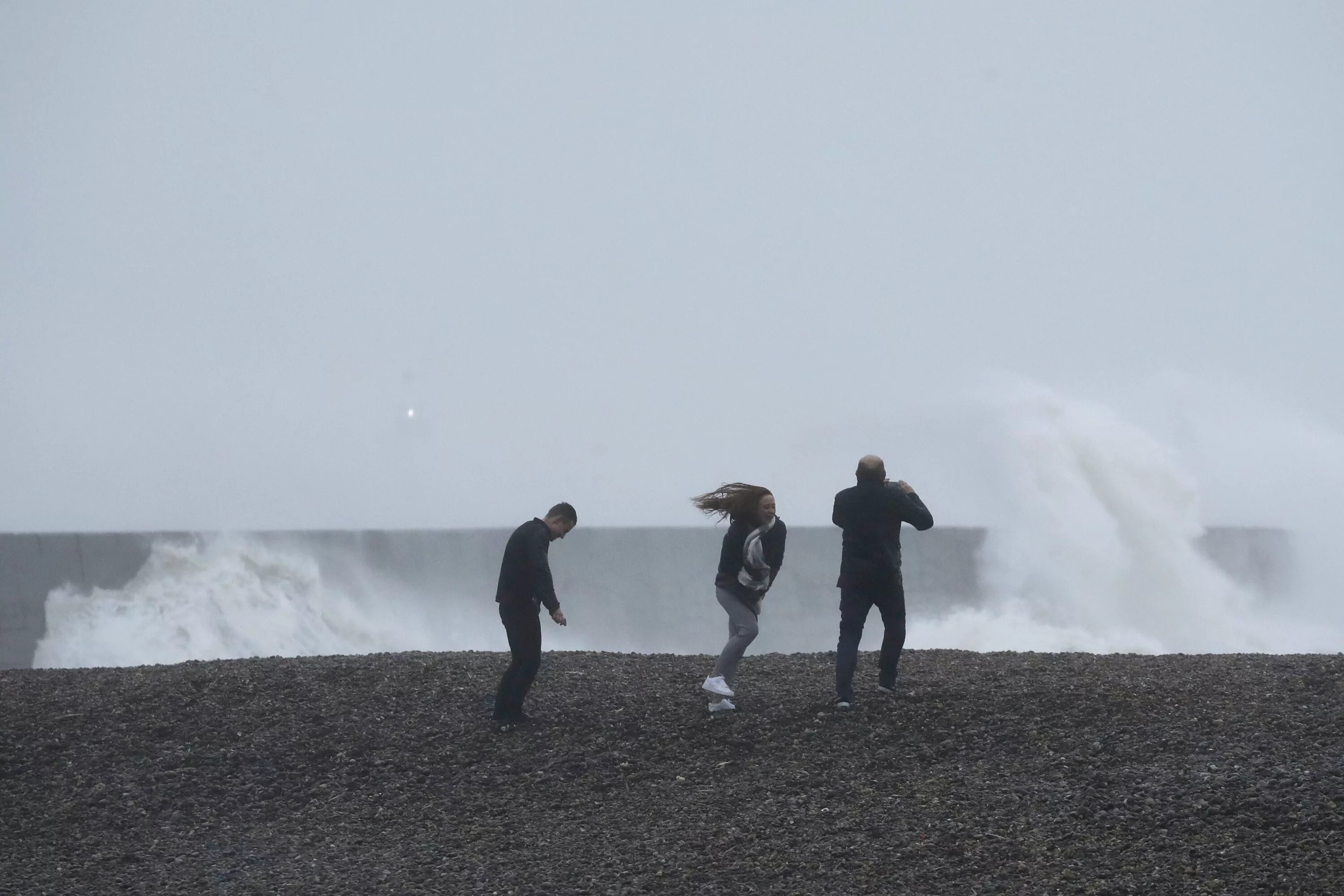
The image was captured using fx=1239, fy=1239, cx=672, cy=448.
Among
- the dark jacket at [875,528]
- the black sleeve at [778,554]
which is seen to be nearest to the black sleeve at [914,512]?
the dark jacket at [875,528]

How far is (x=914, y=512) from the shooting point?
24.2ft

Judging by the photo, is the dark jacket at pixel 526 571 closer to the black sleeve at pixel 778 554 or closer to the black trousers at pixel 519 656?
the black trousers at pixel 519 656

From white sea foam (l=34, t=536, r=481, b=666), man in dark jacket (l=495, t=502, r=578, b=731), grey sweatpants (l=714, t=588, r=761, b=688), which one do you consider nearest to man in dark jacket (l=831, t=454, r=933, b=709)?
grey sweatpants (l=714, t=588, r=761, b=688)

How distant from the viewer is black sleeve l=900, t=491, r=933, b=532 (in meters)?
7.38

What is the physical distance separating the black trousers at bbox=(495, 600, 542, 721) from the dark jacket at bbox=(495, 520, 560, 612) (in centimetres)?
6

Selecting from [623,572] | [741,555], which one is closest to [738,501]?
[741,555]

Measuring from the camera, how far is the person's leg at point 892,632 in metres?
7.41

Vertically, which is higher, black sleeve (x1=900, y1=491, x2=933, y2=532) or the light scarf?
black sleeve (x1=900, y1=491, x2=933, y2=532)

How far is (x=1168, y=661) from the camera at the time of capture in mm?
8766

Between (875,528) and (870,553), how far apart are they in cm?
16

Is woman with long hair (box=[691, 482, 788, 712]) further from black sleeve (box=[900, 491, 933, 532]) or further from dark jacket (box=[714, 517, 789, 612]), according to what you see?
black sleeve (box=[900, 491, 933, 532])

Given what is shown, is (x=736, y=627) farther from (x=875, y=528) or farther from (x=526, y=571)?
(x=526, y=571)

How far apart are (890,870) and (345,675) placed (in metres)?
4.87

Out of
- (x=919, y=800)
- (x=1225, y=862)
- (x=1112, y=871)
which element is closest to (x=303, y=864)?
(x=919, y=800)
